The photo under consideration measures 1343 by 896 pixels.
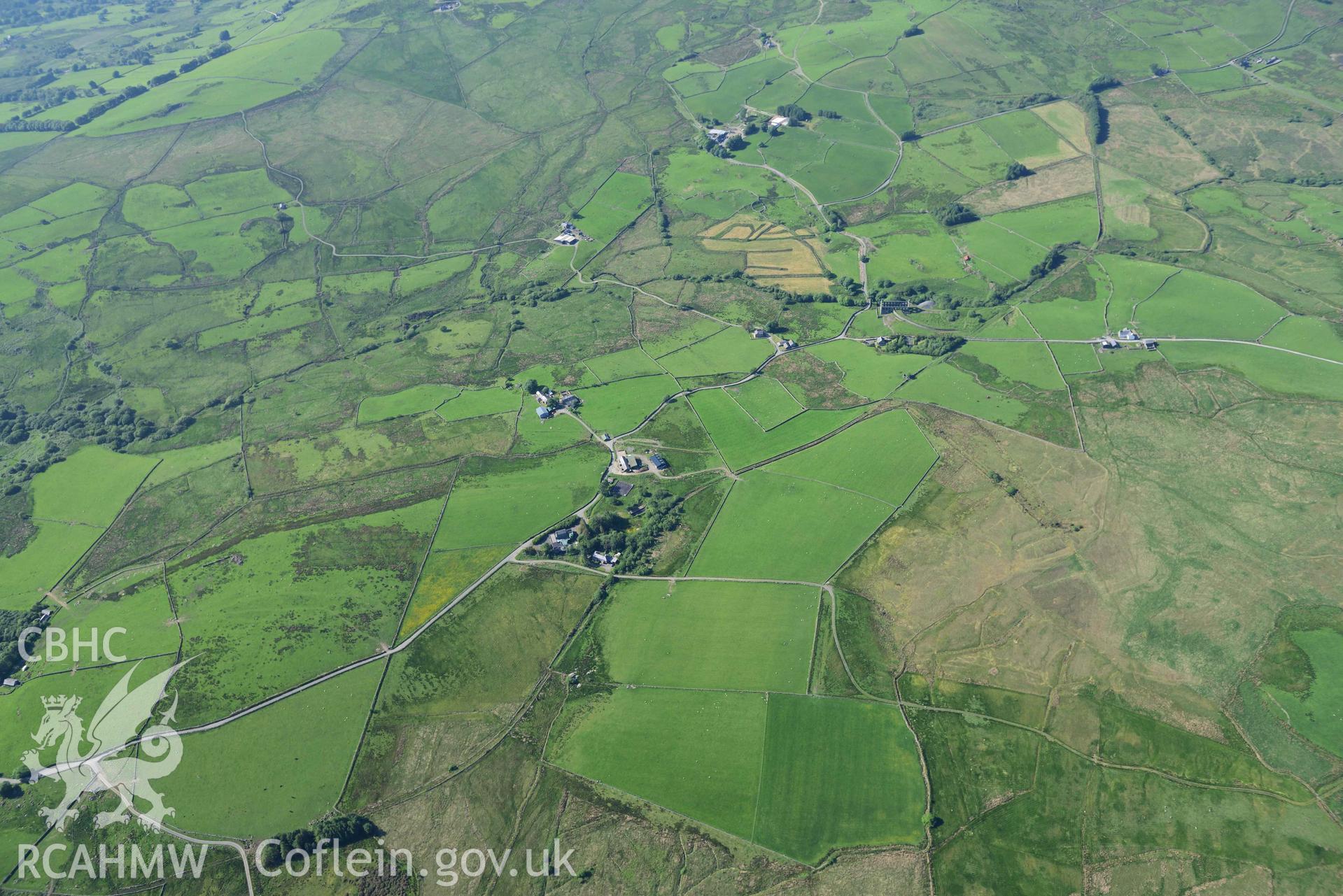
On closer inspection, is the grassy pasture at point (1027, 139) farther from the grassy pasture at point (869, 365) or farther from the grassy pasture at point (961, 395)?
the grassy pasture at point (961, 395)

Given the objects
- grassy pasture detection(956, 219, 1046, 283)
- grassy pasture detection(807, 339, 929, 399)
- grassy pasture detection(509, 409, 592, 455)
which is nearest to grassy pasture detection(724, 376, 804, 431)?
grassy pasture detection(807, 339, 929, 399)

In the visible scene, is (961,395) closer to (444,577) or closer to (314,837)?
(444,577)

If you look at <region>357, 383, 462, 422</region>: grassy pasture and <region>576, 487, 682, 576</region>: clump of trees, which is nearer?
<region>576, 487, 682, 576</region>: clump of trees

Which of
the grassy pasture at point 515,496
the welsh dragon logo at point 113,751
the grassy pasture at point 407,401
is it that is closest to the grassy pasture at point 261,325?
the grassy pasture at point 407,401

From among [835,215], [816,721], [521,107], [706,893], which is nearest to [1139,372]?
[835,215]

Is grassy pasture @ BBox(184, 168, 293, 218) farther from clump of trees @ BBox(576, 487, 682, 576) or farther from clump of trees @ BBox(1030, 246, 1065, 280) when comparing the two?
clump of trees @ BBox(1030, 246, 1065, 280)
